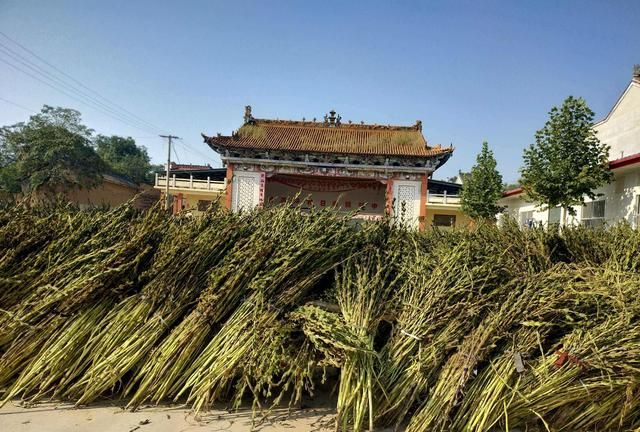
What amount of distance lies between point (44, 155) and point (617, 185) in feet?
87.6

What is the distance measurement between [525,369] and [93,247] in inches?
134

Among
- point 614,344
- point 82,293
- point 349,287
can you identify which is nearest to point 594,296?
point 614,344

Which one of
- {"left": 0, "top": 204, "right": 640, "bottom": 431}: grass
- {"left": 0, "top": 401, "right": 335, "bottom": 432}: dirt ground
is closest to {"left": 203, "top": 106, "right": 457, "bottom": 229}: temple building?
{"left": 0, "top": 204, "right": 640, "bottom": 431}: grass

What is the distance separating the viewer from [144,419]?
8.48 ft

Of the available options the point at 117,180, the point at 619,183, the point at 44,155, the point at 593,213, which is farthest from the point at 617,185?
the point at 117,180

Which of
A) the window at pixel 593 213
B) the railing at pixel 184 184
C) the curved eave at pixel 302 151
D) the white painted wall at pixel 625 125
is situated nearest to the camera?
the window at pixel 593 213

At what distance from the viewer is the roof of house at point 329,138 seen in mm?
21656

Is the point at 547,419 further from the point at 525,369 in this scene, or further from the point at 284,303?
the point at 284,303

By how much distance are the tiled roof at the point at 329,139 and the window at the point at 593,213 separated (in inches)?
381

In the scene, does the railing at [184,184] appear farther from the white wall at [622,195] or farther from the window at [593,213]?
the window at [593,213]

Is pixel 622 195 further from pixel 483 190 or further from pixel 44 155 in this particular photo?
pixel 44 155

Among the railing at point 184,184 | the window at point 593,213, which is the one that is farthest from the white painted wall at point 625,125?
the railing at point 184,184

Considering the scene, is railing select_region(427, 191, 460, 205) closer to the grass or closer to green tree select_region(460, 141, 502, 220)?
green tree select_region(460, 141, 502, 220)

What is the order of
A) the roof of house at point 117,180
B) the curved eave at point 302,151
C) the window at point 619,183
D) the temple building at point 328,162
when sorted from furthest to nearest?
the roof of house at point 117,180 → the temple building at point 328,162 → the curved eave at point 302,151 → the window at point 619,183
